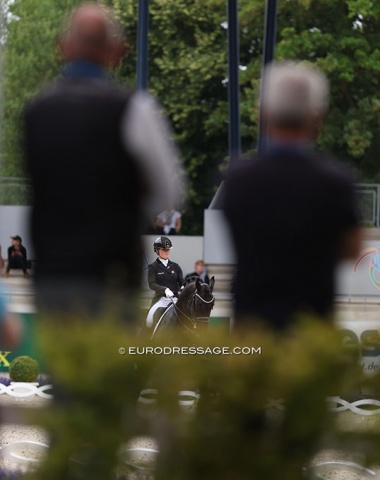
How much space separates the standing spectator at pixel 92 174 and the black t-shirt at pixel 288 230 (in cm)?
22

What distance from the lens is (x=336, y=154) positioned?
114 feet

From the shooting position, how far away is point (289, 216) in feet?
12.8

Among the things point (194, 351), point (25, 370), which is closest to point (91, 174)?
point (194, 351)

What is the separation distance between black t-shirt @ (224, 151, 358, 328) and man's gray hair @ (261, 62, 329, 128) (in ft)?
0.33

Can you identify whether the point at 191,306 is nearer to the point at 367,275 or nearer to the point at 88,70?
the point at 367,275

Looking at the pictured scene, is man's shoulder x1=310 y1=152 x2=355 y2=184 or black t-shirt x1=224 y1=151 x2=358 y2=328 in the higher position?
man's shoulder x1=310 y1=152 x2=355 y2=184

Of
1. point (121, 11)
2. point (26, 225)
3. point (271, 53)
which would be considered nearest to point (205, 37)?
point (121, 11)

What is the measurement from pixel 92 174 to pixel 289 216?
0.55m

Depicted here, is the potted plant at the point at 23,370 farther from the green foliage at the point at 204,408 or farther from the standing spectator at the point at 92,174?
the green foliage at the point at 204,408

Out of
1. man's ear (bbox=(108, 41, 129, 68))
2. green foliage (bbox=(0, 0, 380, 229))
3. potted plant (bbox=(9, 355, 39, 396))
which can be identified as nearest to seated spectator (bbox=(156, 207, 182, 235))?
green foliage (bbox=(0, 0, 380, 229))

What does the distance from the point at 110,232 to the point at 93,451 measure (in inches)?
54.5

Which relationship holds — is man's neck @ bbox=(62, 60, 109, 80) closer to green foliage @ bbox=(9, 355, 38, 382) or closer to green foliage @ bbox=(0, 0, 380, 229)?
green foliage @ bbox=(9, 355, 38, 382)

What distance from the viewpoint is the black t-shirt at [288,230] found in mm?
3865

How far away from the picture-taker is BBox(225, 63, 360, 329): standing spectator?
12.7 feet
